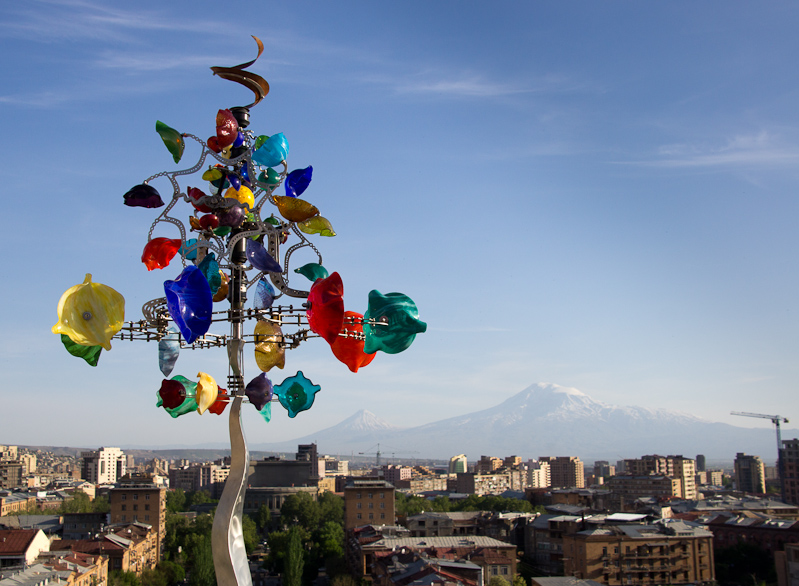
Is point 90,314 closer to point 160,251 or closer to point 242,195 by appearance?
point 160,251

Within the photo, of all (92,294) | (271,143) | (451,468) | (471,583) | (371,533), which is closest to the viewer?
(92,294)

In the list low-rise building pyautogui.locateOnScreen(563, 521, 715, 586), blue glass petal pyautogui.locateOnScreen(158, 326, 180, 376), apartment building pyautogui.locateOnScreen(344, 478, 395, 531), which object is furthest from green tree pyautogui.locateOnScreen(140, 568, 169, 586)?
blue glass petal pyautogui.locateOnScreen(158, 326, 180, 376)

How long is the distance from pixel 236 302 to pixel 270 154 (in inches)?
50.9

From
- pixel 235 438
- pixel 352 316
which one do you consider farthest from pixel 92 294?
pixel 352 316

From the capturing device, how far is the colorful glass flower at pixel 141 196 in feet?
20.9

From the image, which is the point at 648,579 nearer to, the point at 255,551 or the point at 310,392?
the point at 255,551

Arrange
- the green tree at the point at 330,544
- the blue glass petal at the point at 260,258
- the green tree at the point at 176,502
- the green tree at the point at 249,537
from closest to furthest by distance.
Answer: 1. the blue glass petal at the point at 260,258
2. the green tree at the point at 330,544
3. the green tree at the point at 249,537
4. the green tree at the point at 176,502

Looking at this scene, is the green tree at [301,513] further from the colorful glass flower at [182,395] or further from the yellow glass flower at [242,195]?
the yellow glass flower at [242,195]

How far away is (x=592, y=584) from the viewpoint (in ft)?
102

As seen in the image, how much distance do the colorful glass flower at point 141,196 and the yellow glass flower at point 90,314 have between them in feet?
3.01

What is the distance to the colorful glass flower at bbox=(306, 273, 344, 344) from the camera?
19.0 feet

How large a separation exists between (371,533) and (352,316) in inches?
1438

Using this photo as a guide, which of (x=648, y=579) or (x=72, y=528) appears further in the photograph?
(x=72, y=528)

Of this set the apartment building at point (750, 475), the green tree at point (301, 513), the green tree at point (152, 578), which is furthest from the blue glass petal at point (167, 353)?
the apartment building at point (750, 475)
